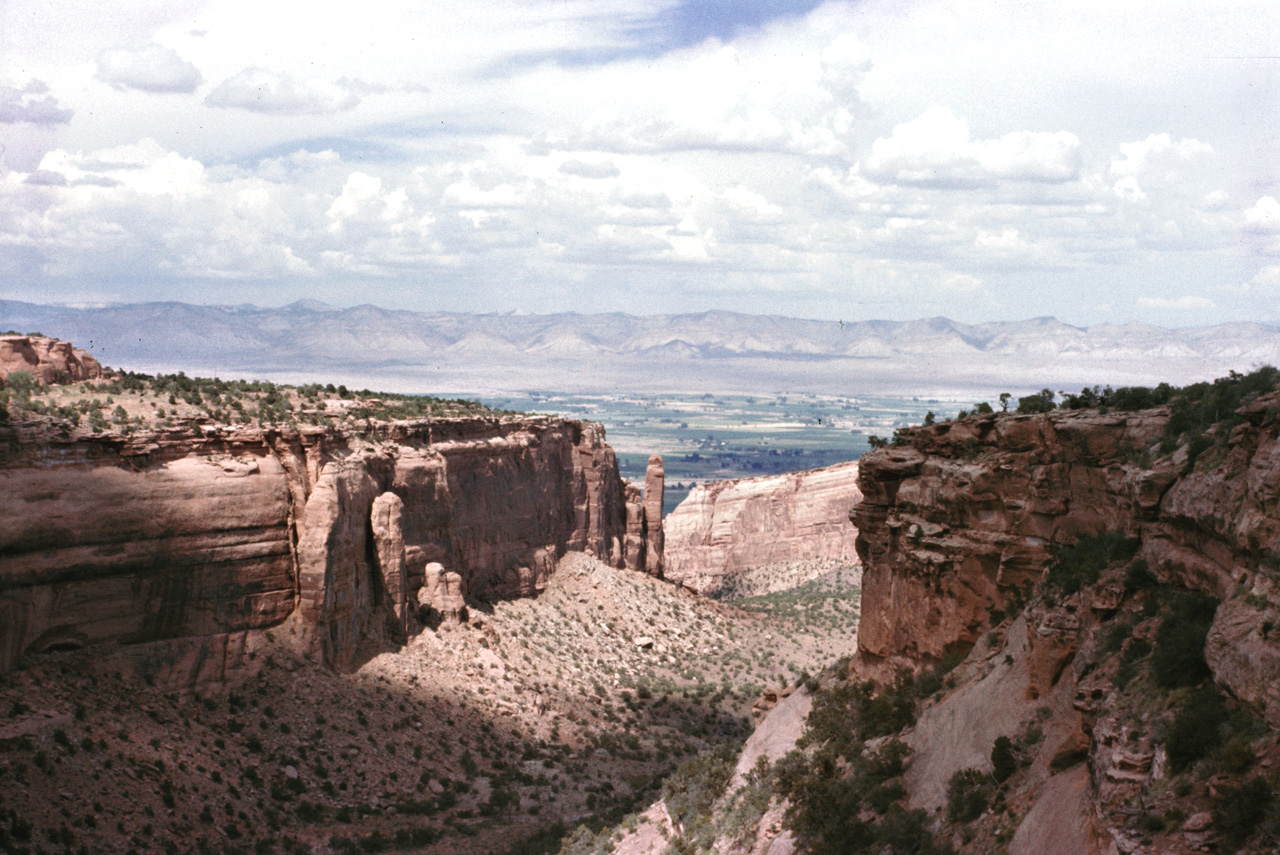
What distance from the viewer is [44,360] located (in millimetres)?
48750

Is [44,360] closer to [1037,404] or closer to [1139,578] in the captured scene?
[1037,404]

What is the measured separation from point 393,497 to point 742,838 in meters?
28.2

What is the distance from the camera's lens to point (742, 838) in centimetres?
2864

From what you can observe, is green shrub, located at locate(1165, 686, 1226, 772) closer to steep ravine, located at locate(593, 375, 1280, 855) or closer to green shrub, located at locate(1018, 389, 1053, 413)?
steep ravine, located at locate(593, 375, 1280, 855)

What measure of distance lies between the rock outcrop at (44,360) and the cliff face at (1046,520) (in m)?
34.0

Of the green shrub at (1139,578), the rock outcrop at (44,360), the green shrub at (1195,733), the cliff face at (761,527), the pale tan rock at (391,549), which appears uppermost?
the rock outcrop at (44,360)

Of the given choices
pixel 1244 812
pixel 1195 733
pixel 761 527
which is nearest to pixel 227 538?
pixel 1195 733

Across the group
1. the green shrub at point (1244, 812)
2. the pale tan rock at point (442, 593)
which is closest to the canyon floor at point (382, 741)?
the pale tan rock at point (442, 593)

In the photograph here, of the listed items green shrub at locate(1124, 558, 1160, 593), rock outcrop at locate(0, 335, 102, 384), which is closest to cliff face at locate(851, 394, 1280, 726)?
green shrub at locate(1124, 558, 1160, 593)

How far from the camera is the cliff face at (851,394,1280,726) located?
15.5 meters

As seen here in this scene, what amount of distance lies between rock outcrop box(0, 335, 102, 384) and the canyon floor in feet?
44.6

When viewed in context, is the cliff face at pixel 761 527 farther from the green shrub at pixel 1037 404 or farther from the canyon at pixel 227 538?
the green shrub at pixel 1037 404

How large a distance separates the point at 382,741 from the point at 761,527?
85.0 m

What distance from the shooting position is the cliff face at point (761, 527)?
126 m
